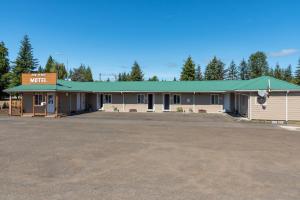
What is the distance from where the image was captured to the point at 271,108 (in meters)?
20.7

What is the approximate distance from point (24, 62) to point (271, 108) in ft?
166

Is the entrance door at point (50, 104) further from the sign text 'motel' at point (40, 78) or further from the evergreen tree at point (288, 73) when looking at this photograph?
the evergreen tree at point (288, 73)

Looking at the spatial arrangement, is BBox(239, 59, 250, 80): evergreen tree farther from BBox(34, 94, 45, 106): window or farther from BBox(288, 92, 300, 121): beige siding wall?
BBox(34, 94, 45, 106): window

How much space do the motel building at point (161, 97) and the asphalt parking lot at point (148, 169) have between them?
389 inches

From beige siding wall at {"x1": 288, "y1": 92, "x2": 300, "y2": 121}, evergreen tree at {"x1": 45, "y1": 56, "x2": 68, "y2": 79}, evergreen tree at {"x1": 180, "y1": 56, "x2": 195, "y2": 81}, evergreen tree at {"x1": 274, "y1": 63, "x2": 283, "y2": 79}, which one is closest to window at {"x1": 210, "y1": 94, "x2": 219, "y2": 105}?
beige siding wall at {"x1": 288, "y1": 92, "x2": 300, "y2": 121}

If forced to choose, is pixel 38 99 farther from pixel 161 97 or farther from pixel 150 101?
pixel 161 97

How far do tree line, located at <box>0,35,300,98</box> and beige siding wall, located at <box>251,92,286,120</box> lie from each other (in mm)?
38240

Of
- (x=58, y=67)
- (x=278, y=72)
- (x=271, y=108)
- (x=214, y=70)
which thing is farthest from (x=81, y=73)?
(x=271, y=108)

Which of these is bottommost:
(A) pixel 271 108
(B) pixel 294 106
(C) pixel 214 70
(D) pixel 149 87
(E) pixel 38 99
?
(A) pixel 271 108

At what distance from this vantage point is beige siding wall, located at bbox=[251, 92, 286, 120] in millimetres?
20500

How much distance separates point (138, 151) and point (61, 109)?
1966 cm

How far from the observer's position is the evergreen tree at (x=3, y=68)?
43.8m

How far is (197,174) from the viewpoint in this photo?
21.6 ft

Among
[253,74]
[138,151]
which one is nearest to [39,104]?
[138,151]
